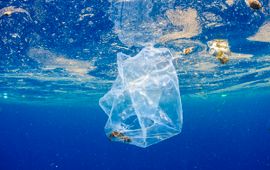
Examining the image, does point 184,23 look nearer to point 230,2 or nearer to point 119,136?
point 230,2

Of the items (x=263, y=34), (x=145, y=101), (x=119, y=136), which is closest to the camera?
(x=145, y=101)

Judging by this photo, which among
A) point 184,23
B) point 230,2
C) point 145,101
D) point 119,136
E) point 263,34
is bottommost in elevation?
point 119,136

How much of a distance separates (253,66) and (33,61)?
11.1 metres

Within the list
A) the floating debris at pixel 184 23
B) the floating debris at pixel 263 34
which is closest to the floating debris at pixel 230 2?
the floating debris at pixel 184 23

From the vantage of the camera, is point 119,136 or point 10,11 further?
point 10,11

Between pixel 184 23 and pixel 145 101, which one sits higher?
pixel 184 23

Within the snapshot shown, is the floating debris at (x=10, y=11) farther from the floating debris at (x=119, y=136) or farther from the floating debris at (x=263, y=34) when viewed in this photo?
the floating debris at (x=263, y=34)

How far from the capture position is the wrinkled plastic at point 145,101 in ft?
17.7

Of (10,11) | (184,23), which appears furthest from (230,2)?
(10,11)

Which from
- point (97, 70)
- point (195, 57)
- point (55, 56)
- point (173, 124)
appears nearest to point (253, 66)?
point (195, 57)

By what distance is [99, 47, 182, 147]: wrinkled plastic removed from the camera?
17.7 ft

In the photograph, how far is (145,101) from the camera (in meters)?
5.33

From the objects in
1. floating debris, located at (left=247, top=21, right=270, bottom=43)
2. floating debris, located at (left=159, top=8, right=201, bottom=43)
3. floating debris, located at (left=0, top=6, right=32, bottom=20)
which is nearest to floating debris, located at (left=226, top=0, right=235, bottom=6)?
floating debris, located at (left=159, top=8, right=201, bottom=43)

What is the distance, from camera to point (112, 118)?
571 cm
